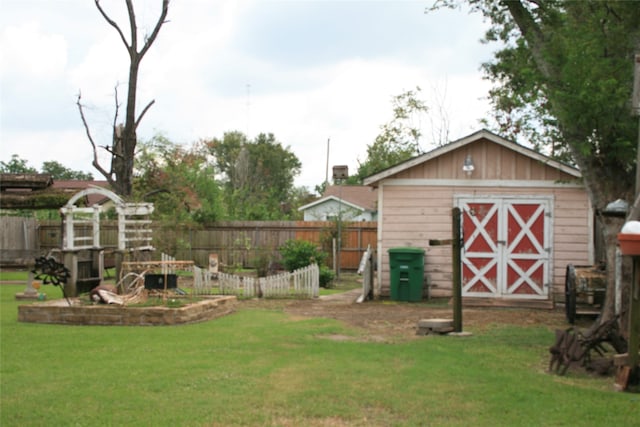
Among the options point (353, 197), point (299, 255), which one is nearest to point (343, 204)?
point (353, 197)

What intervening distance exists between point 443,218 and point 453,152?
60.3 inches

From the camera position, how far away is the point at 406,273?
16.4 metres

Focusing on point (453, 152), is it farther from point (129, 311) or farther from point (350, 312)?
point (129, 311)

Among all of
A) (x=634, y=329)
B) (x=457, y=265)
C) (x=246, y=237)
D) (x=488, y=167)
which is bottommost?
(x=634, y=329)

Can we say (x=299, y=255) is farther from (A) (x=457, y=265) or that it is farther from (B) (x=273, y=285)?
(A) (x=457, y=265)

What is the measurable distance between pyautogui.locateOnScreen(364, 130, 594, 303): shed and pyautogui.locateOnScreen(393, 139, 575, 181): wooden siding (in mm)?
23

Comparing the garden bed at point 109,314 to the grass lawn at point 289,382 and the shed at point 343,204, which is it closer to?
the grass lawn at point 289,382

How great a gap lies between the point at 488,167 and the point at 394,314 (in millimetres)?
4588

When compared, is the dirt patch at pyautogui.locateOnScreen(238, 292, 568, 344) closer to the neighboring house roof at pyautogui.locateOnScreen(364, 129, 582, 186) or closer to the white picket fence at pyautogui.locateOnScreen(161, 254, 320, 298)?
the white picket fence at pyautogui.locateOnScreen(161, 254, 320, 298)

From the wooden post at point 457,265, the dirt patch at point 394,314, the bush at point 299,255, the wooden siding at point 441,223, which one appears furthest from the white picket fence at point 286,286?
the wooden post at point 457,265

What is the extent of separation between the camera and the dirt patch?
12.0 m

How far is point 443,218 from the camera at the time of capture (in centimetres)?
1672

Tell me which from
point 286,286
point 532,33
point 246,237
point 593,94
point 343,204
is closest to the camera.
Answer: point 593,94

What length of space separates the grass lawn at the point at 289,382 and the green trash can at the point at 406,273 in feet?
17.2
